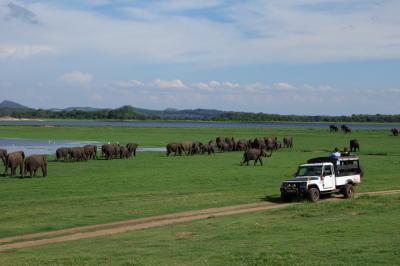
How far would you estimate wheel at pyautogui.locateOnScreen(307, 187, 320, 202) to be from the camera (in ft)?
90.7

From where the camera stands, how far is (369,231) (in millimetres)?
18516

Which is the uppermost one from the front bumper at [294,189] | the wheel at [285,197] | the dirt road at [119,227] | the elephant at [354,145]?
the elephant at [354,145]

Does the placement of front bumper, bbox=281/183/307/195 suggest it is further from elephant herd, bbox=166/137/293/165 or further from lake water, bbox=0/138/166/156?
lake water, bbox=0/138/166/156

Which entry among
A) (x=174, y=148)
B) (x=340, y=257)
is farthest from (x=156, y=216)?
(x=174, y=148)

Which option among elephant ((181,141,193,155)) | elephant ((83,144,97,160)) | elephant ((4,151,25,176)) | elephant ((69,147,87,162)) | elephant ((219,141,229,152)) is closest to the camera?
elephant ((4,151,25,176))

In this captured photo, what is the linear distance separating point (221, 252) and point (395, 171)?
29.5 meters

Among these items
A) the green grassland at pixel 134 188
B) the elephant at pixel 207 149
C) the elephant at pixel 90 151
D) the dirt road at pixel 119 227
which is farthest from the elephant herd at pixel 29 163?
the elephant at pixel 207 149

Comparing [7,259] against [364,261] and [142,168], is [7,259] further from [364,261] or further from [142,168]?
[142,168]

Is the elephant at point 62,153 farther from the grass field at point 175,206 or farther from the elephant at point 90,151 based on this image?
the grass field at point 175,206

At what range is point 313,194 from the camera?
1091 inches

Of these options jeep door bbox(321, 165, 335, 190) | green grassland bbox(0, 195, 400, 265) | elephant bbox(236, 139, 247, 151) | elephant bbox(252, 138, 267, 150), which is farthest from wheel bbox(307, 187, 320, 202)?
elephant bbox(236, 139, 247, 151)

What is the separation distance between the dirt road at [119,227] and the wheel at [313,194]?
111 centimetres

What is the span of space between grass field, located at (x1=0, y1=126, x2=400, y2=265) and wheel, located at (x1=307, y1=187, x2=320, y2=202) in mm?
1818

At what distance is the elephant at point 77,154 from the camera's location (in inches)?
1973
